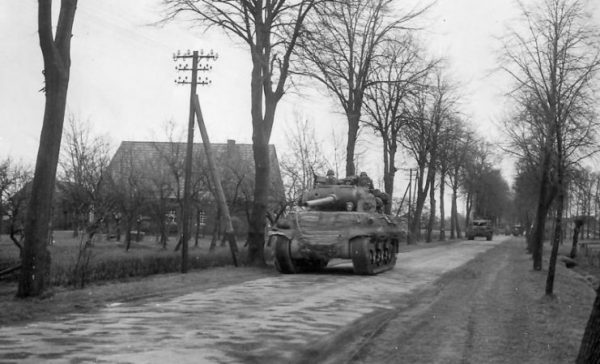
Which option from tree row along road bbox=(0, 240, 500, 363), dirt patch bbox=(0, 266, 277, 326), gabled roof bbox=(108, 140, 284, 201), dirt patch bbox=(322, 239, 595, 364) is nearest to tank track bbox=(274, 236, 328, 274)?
dirt patch bbox=(0, 266, 277, 326)

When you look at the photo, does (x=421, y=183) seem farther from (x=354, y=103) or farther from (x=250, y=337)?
(x=250, y=337)

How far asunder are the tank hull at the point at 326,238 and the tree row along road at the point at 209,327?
3.66 m

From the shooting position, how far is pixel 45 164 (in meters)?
11.0

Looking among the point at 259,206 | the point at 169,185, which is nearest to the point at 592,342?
the point at 259,206

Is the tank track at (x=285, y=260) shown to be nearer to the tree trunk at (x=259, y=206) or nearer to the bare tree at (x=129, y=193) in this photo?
the tree trunk at (x=259, y=206)

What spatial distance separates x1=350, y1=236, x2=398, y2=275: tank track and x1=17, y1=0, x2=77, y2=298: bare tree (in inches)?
331

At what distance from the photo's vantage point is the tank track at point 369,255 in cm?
1734

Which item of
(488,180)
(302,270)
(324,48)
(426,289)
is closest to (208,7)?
(324,48)

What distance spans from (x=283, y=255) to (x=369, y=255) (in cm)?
230

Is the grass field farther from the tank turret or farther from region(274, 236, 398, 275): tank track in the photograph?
the tank turret

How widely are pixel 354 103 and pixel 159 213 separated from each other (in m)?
11.1

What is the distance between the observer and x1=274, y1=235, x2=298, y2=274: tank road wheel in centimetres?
1767

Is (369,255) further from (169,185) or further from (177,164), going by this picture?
(169,185)

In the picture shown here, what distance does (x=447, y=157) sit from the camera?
47062 mm
